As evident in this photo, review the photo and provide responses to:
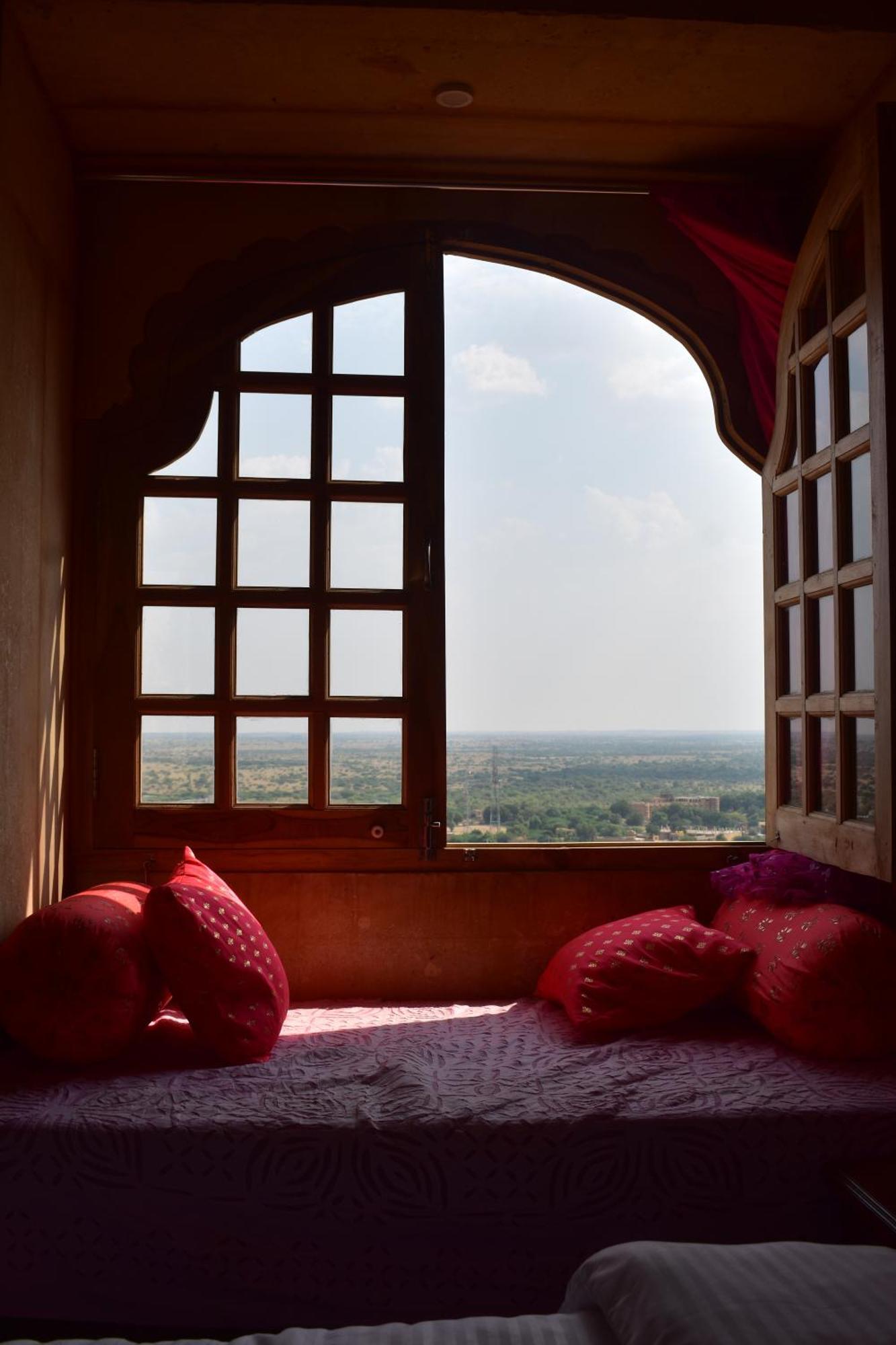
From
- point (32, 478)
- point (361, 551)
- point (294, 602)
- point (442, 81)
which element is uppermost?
point (442, 81)

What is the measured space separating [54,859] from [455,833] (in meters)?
1.03

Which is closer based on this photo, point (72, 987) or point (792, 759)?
point (72, 987)

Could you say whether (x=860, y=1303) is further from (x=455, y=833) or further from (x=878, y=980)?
(x=455, y=833)

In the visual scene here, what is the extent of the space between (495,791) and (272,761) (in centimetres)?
62

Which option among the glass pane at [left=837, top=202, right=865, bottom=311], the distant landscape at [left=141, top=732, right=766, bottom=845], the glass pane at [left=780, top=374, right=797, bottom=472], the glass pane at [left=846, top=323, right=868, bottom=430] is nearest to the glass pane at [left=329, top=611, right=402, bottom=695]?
the distant landscape at [left=141, top=732, right=766, bottom=845]

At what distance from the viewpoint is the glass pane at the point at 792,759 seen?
2.54m

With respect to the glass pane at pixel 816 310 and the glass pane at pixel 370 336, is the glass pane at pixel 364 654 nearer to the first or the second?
the glass pane at pixel 370 336

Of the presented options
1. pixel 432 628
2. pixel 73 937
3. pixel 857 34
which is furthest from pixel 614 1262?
pixel 857 34

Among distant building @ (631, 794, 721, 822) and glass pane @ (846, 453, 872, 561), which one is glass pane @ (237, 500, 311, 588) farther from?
glass pane @ (846, 453, 872, 561)

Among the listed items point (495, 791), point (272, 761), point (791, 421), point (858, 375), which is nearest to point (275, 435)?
point (272, 761)

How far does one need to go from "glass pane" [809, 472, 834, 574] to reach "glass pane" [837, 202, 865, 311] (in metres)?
0.41

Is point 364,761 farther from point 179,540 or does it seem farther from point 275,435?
point 275,435

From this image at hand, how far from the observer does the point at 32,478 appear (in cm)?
236

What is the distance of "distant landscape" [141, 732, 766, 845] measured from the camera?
2.69m
